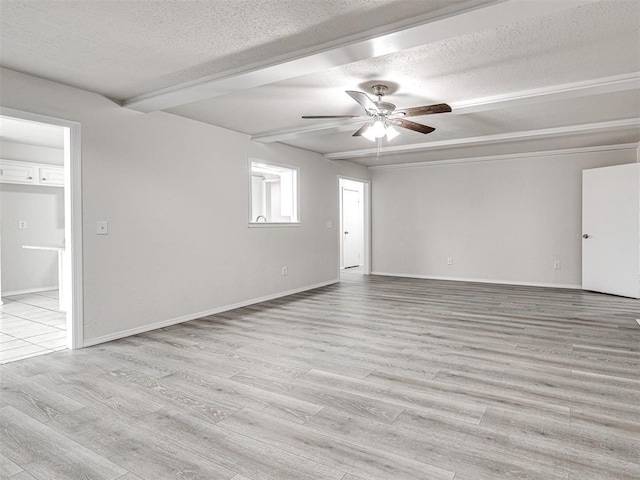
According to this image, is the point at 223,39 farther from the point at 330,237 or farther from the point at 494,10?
the point at 330,237

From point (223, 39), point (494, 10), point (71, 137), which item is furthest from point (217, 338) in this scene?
point (494, 10)

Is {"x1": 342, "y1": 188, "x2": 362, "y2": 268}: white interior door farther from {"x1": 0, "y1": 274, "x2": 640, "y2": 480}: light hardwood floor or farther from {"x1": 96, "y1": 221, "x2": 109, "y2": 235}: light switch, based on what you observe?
{"x1": 96, "y1": 221, "x2": 109, "y2": 235}: light switch

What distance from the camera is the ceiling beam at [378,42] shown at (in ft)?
6.90

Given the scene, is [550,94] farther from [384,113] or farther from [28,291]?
[28,291]

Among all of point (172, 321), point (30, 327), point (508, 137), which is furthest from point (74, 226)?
point (508, 137)

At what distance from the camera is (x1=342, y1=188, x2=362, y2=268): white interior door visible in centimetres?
978

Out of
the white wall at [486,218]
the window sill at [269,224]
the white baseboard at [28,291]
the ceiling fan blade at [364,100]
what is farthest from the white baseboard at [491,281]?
the white baseboard at [28,291]

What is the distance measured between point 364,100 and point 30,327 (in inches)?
163

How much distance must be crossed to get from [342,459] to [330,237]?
546 cm

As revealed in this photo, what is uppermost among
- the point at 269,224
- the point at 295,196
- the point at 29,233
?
the point at 295,196

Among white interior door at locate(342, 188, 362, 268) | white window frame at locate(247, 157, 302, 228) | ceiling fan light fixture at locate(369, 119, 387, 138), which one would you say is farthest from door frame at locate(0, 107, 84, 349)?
white interior door at locate(342, 188, 362, 268)

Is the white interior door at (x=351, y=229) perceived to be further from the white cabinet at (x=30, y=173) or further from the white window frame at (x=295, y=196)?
the white cabinet at (x=30, y=173)

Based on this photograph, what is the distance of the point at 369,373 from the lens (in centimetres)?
300

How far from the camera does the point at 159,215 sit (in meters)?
4.32
